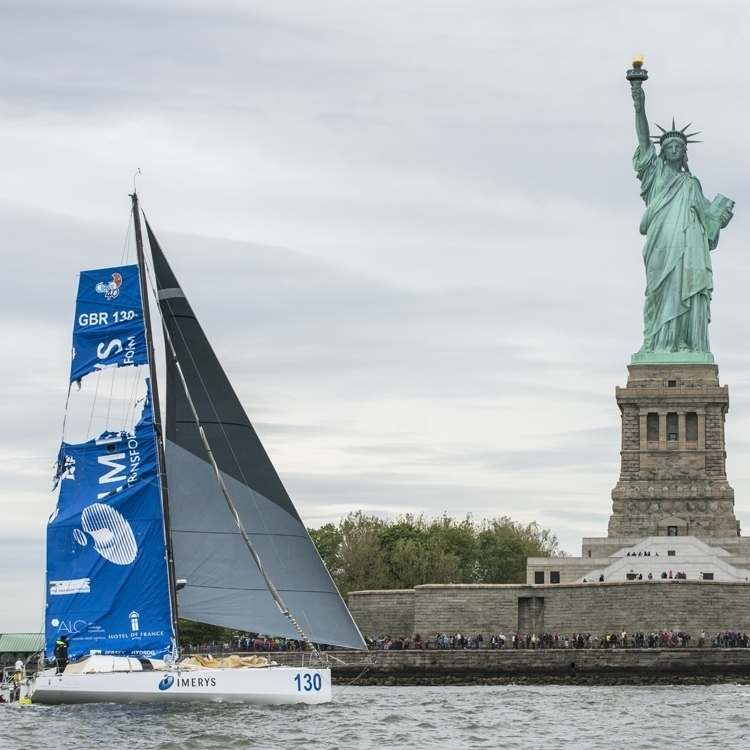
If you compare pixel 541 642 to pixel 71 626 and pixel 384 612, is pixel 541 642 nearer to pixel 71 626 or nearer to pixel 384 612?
pixel 384 612

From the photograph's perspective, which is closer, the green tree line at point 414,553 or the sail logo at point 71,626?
the sail logo at point 71,626

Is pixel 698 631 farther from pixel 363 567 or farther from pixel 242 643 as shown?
pixel 363 567

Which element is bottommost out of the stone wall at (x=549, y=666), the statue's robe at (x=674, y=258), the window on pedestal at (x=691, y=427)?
the stone wall at (x=549, y=666)

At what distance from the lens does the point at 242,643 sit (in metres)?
60.3

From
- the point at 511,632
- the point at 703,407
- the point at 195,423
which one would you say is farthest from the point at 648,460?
the point at 195,423

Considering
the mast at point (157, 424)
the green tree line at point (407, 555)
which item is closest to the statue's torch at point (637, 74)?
the green tree line at point (407, 555)

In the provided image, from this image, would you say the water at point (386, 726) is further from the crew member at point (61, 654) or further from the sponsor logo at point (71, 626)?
the sponsor logo at point (71, 626)

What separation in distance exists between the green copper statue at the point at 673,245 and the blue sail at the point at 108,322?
4167cm

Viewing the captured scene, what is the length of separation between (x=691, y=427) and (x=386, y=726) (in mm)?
40557

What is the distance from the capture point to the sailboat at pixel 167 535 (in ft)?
111

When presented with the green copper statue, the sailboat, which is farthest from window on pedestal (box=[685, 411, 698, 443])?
the sailboat

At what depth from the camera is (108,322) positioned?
3538 centimetres

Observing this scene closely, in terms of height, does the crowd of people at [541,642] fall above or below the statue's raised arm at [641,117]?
below

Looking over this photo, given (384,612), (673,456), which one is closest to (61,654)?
(384,612)
